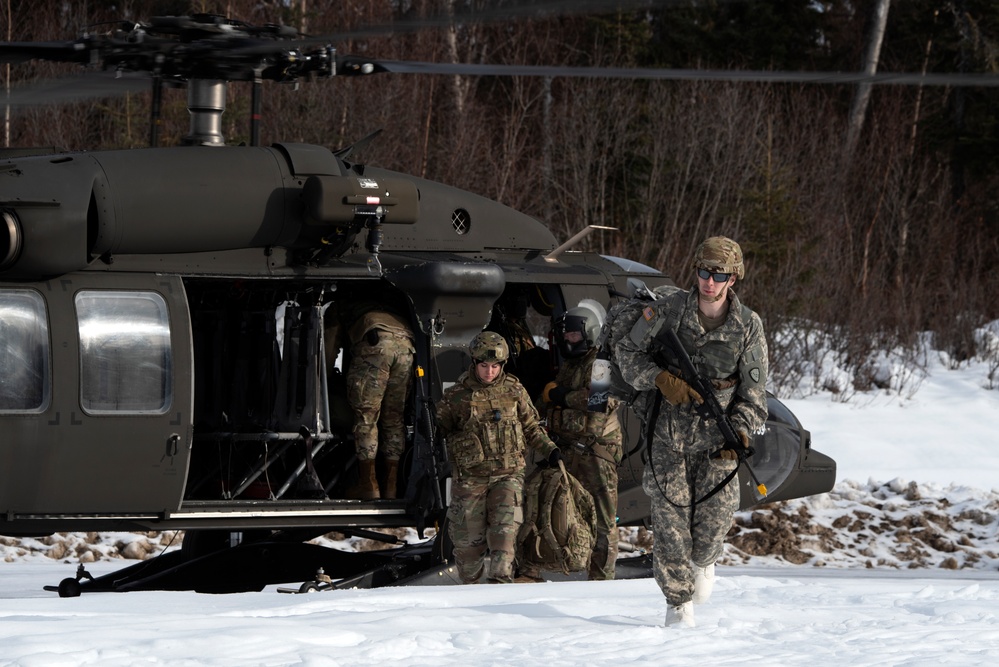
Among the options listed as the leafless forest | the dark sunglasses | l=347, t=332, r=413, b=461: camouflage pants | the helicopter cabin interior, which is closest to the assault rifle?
the dark sunglasses

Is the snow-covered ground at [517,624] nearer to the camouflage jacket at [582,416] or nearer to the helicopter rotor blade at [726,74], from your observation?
the camouflage jacket at [582,416]

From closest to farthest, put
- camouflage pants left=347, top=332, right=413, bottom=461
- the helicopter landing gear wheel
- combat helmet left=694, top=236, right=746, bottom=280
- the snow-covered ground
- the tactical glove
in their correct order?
the snow-covered ground < combat helmet left=694, top=236, right=746, bottom=280 < the tactical glove < the helicopter landing gear wheel < camouflage pants left=347, top=332, right=413, bottom=461

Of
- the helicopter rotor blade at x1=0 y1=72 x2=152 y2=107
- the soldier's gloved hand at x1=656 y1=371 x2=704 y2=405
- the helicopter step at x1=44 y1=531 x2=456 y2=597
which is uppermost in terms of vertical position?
the helicopter rotor blade at x1=0 y1=72 x2=152 y2=107

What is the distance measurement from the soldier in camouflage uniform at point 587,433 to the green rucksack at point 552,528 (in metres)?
0.25

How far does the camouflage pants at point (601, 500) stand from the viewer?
839cm

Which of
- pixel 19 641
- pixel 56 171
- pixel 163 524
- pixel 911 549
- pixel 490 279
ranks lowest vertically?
pixel 911 549

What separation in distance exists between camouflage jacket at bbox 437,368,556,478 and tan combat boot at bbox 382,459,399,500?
77 cm

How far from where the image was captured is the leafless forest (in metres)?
19.3

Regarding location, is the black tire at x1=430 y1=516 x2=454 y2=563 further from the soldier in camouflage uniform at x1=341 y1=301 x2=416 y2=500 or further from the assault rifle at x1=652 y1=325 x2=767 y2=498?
the assault rifle at x1=652 y1=325 x2=767 y2=498

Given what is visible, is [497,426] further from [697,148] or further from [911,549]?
[697,148]

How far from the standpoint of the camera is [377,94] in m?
20.6

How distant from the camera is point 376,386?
27.8 ft

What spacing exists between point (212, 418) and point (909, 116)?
24.3 metres

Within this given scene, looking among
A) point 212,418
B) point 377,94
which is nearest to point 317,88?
point 377,94
